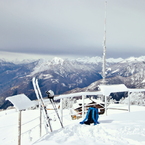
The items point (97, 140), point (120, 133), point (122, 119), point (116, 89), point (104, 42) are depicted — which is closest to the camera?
point (97, 140)

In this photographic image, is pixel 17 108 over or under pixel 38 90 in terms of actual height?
under

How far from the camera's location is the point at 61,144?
10.8ft

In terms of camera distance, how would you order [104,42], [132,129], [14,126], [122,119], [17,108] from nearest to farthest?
[17,108]
[132,129]
[122,119]
[14,126]
[104,42]

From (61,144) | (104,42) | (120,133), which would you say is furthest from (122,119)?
(104,42)

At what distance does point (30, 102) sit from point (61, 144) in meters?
1.08

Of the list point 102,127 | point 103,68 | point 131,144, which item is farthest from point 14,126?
point 131,144

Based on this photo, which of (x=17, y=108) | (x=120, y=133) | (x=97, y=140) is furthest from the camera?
(x=120, y=133)

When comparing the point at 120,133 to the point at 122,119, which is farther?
the point at 122,119

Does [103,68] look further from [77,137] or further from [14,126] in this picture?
[77,137]

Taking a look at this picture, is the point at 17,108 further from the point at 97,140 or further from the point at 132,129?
the point at 132,129

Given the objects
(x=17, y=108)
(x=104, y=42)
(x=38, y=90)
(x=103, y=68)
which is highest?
(x=104, y=42)

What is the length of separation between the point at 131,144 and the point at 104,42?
1115 centimetres

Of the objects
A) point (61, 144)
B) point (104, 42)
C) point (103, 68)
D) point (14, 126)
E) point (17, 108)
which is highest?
point (104, 42)

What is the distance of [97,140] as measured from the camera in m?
3.49
